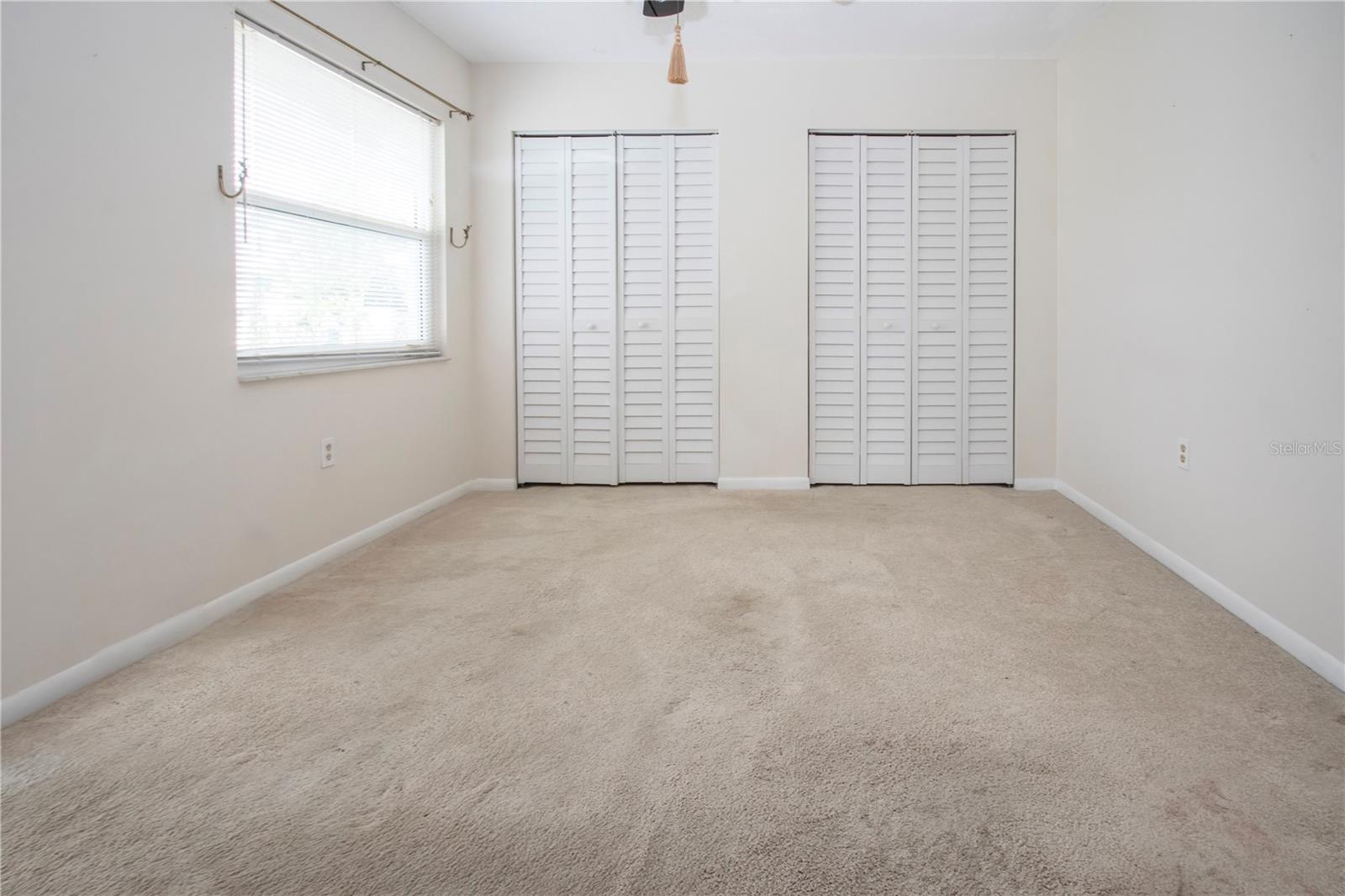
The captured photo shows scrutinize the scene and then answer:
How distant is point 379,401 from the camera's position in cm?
363

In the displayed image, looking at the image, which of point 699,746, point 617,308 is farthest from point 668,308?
point 699,746

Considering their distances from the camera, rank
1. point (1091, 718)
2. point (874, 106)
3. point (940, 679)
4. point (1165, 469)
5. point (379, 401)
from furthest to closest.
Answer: point (874, 106) → point (379, 401) → point (1165, 469) → point (940, 679) → point (1091, 718)

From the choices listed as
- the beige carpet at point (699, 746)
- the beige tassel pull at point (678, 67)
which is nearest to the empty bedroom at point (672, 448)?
the beige carpet at point (699, 746)

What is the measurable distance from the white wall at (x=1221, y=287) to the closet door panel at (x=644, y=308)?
2154mm

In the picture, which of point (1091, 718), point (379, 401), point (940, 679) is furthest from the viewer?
point (379, 401)

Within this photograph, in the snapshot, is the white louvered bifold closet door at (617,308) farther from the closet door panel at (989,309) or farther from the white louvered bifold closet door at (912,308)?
the closet door panel at (989,309)

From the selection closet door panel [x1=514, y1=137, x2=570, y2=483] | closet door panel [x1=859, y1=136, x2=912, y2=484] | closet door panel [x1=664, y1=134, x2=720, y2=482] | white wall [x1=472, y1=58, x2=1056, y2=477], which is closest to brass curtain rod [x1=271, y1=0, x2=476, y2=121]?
white wall [x1=472, y1=58, x2=1056, y2=477]

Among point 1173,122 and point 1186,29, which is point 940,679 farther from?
point 1186,29

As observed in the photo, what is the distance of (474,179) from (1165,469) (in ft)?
12.0

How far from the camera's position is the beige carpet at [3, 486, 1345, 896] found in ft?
4.59

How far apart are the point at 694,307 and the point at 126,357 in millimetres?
2944

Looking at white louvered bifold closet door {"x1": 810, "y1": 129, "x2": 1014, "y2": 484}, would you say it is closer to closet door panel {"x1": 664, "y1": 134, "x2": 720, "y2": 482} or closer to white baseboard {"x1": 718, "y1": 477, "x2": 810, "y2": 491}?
white baseboard {"x1": 718, "y1": 477, "x2": 810, "y2": 491}

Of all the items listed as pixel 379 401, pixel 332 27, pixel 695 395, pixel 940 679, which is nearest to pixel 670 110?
pixel 695 395

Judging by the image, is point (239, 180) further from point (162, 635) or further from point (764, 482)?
point (764, 482)
